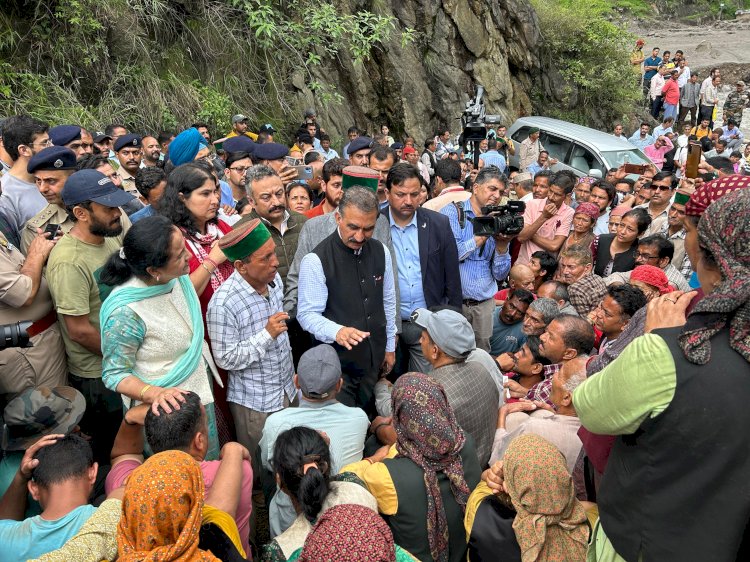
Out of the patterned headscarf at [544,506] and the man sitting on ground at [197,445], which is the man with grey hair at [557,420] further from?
the man sitting on ground at [197,445]

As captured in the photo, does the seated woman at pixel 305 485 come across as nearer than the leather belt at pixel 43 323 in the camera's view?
Yes

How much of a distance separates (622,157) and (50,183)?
10.2m

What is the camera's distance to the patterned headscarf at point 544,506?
7.32 ft

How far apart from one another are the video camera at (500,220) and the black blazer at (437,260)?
362 mm

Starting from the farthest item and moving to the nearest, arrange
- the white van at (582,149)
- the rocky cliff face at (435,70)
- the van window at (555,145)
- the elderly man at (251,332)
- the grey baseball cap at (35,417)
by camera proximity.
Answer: the rocky cliff face at (435,70) < the van window at (555,145) < the white van at (582,149) < the elderly man at (251,332) < the grey baseball cap at (35,417)

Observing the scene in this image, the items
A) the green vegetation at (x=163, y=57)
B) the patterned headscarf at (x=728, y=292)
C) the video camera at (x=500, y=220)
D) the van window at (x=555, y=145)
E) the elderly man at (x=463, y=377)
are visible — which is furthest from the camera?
the van window at (x=555, y=145)

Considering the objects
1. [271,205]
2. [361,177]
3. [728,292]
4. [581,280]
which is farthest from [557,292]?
[728,292]

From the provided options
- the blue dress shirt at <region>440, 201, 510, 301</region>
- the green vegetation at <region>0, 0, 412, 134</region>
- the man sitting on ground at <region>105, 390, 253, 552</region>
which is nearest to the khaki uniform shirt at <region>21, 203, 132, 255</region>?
the man sitting on ground at <region>105, 390, 253, 552</region>

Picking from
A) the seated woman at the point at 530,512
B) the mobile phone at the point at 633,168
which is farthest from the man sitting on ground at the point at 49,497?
the mobile phone at the point at 633,168

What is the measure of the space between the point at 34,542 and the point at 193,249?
5.87ft

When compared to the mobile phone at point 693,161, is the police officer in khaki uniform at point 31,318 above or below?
below

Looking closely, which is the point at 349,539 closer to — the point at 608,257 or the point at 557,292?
Answer: the point at 557,292

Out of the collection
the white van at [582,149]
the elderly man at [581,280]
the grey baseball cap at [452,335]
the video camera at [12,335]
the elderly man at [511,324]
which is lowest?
the white van at [582,149]

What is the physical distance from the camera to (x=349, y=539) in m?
1.86
